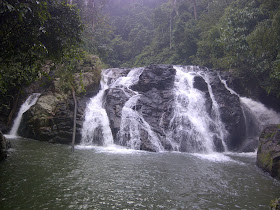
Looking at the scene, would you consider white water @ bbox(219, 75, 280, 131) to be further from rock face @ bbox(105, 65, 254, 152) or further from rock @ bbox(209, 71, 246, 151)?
rock face @ bbox(105, 65, 254, 152)

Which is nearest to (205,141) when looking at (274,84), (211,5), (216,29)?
(274,84)

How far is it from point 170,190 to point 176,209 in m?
1.19

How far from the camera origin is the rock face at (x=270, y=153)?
28.0 feet

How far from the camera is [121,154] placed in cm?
1099

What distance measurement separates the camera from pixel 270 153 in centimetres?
943

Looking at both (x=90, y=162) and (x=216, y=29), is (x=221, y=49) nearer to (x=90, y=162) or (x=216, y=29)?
(x=216, y=29)

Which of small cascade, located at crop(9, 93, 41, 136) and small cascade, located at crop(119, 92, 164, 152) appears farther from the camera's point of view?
small cascade, located at crop(9, 93, 41, 136)

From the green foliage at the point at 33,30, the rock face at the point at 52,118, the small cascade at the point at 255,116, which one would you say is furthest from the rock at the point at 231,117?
the green foliage at the point at 33,30

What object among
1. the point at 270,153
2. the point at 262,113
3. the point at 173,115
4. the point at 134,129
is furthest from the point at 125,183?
the point at 262,113

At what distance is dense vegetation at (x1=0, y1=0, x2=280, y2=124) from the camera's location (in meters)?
5.43

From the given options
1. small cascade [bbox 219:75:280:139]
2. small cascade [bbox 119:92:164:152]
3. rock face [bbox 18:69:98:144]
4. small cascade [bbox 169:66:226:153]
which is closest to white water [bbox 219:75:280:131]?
small cascade [bbox 219:75:280:139]

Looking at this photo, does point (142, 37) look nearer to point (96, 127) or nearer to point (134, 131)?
point (96, 127)

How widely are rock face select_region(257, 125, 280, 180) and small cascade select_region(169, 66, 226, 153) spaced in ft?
12.0

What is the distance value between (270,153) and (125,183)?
6.85 metres
